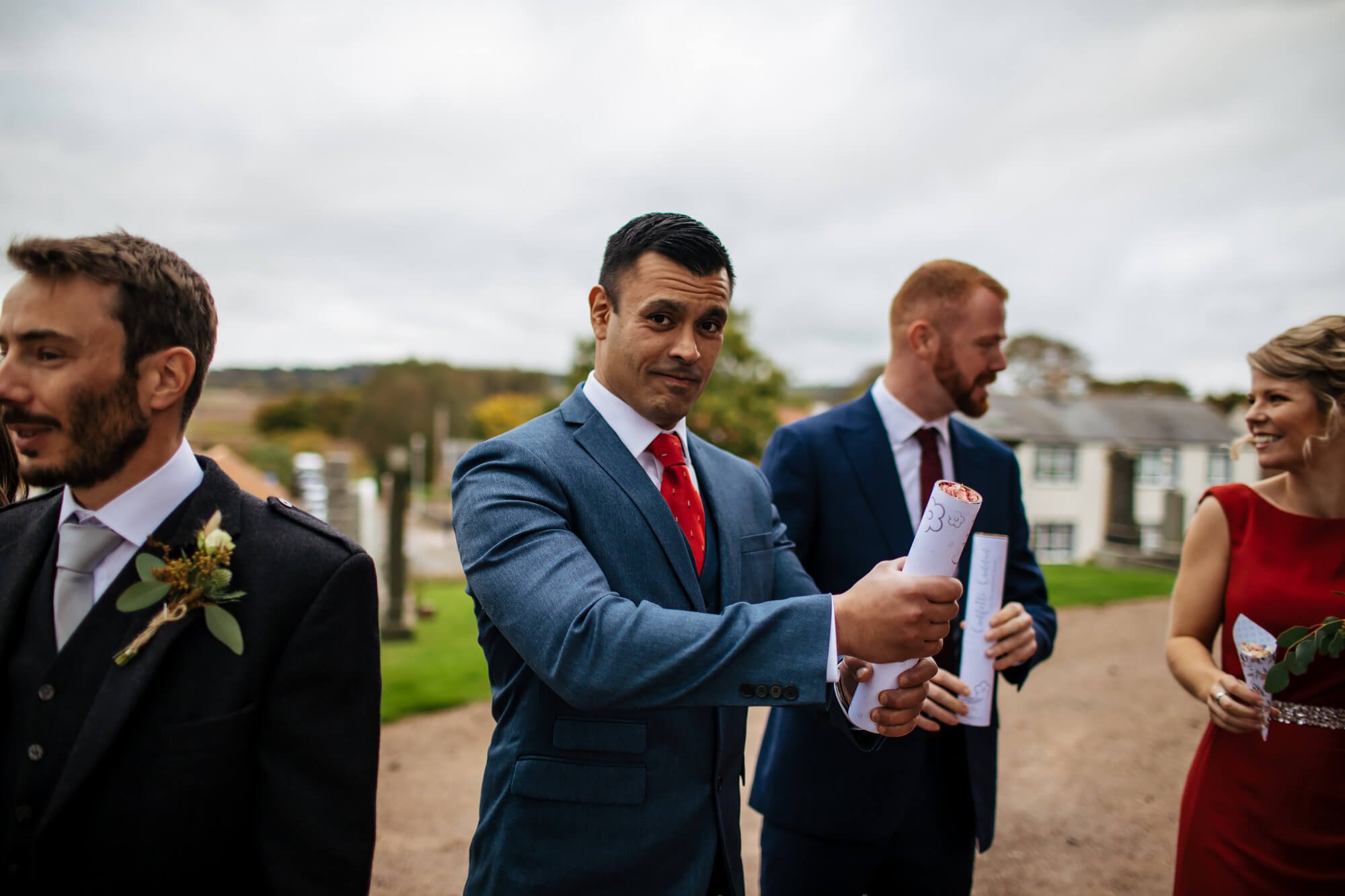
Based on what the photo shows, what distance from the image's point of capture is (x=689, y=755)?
2.03 m

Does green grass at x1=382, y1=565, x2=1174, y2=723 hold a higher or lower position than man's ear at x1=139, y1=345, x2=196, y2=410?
lower

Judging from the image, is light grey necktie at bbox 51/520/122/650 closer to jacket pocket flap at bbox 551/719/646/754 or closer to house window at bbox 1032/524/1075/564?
jacket pocket flap at bbox 551/719/646/754

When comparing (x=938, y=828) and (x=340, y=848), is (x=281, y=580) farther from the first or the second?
(x=938, y=828)

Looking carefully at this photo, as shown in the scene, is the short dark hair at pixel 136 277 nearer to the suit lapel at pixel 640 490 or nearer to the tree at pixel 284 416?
the suit lapel at pixel 640 490

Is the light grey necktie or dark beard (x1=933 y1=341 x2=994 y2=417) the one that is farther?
dark beard (x1=933 y1=341 x2=994 y2=417)

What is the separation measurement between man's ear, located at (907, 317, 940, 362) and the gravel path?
142 inches

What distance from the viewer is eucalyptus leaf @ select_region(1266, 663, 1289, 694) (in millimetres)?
2561

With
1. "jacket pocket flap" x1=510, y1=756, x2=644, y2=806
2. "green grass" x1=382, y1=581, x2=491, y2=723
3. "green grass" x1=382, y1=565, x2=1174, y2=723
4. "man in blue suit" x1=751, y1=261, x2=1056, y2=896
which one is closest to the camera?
"jacket pocket flap" x1=510, y1=756, x2=644, y2=806

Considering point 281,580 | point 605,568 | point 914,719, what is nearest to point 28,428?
point 281,580

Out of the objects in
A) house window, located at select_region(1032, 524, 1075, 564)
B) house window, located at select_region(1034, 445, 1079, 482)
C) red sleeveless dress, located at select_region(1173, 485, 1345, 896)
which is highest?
house window, located at select_region(1034, 445, 1079, 482)

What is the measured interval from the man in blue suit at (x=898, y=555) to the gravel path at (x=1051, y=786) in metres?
2.41

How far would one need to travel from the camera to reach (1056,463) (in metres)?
38.4

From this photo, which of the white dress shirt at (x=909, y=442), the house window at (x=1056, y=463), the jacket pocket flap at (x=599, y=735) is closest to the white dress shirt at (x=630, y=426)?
the jacket pocket flap at (x=599, y=735)

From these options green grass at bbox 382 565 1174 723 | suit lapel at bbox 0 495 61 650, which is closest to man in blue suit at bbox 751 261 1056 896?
suit lapel at bbox 0 495 61 650
